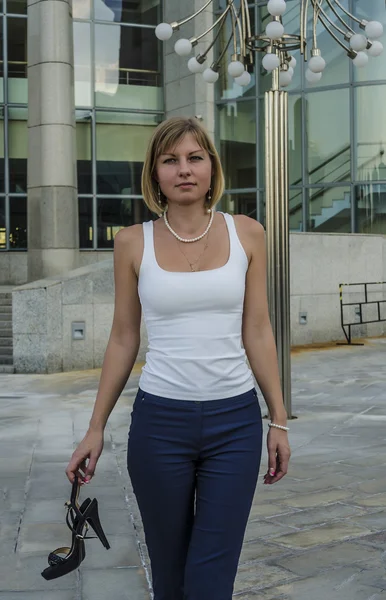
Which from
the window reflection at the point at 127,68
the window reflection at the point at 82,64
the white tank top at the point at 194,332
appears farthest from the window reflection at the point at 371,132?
the white tank top at the point at 194,332

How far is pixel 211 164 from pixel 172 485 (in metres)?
1.00

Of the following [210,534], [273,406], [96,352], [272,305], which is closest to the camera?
[210,534]

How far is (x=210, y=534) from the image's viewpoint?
254 centimetres

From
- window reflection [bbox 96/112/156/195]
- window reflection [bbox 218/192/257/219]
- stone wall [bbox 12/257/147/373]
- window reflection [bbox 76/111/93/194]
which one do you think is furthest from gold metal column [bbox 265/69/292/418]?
window reflection [bbox 76/111/93/194]

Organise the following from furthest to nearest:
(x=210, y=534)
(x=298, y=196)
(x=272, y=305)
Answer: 1. (x=298, y=196)
2. (x=272, y=305)
3. (x=210, y=534)

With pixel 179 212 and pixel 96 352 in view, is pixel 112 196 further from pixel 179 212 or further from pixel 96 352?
pixel 179 212

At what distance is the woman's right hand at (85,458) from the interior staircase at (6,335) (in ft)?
37.9

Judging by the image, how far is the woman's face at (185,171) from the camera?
2.65m

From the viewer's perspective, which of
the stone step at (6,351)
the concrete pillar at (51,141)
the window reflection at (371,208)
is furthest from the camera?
the window reflection at (371,208)

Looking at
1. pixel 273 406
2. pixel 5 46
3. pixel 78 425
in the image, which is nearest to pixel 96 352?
pixel 78 425

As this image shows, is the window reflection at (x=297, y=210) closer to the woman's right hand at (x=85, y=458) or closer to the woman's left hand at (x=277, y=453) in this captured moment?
the woman's left hand at (x=277, y=453)

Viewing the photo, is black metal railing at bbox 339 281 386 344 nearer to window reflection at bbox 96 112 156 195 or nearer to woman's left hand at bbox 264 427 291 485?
window reflection at bbox 96 112 156 195

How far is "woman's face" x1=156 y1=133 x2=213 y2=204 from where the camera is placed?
Result: 104 inches

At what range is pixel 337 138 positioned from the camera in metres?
24.0
